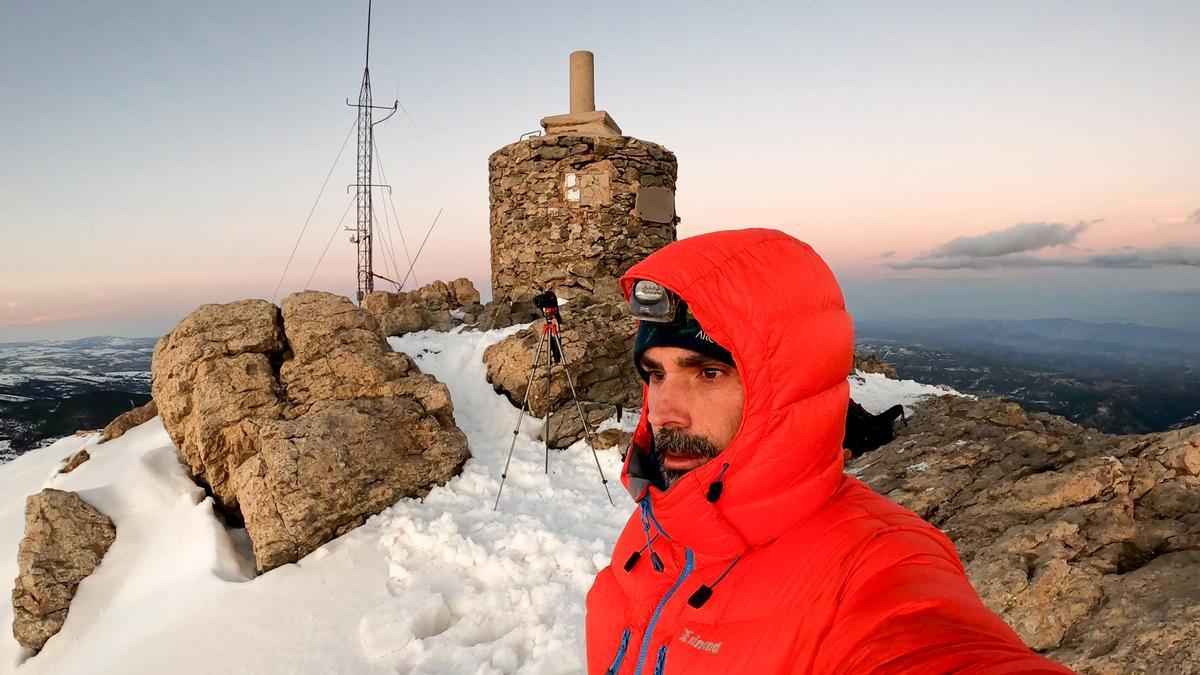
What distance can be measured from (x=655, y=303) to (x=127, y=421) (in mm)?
13047

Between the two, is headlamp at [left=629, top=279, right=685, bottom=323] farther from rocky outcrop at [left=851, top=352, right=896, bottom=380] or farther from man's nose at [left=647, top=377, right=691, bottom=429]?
rocky outcrop at [left=851, top=352, right=896, bottom=380]

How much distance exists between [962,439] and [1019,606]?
344cm

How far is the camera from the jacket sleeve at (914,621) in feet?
4.02

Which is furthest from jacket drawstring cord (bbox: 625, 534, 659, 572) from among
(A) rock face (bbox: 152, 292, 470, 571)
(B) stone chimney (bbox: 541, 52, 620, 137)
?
(B) stone chimney (bbox: 541, 52, 620, 137)

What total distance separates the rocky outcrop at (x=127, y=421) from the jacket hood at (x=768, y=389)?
1239cm

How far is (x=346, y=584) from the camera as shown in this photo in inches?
243

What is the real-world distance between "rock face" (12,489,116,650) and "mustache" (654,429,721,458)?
331 inches

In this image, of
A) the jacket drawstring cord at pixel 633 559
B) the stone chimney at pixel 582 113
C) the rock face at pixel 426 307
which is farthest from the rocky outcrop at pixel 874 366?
the jacket drawstring cord at pixel 633 559

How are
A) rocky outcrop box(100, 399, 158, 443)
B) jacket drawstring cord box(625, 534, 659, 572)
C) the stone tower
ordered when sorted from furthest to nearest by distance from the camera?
the stone tower
rocky outcrop box(100, 399, 158, 443)
jacket drawstring cord box(625, 534, 659, 572)

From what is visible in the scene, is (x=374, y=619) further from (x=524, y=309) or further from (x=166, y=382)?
(x=524, y=309)

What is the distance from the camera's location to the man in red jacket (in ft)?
4.64

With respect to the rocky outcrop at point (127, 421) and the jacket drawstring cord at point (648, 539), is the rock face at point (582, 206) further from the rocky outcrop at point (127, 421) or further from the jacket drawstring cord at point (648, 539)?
the jacket drawstring cord at point (648, 539)

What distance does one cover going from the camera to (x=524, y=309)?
48.2 ft

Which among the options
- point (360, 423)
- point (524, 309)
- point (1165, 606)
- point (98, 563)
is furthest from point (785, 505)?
point (524, 309)
